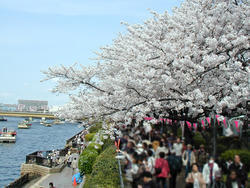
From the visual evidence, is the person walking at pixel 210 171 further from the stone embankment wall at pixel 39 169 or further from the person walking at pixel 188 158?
the stone embankment wall at pixel 39 169

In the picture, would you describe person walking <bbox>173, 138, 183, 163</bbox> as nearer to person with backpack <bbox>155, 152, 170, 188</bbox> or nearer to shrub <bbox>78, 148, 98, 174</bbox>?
person with backpack <bbox>155, 152, 170, 188</bbox>

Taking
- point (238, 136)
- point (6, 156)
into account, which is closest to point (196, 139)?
point (238, 136)

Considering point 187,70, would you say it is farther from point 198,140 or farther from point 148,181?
point 148,181

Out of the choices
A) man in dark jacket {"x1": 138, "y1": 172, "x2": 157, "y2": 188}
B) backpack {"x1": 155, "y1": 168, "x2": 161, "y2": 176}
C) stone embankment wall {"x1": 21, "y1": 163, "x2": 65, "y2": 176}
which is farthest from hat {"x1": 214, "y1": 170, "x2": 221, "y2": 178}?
stone embankment wall {"x1": 21, "y1": 163, "x2": 65, "y2": 176}

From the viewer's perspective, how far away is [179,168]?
571 cm

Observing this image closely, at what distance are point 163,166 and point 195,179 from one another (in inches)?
25.6

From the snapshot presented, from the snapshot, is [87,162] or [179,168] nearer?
[179,168]

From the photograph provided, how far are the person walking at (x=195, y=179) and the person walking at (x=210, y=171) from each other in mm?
101

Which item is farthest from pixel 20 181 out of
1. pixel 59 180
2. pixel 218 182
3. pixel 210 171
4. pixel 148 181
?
pixel 210 171

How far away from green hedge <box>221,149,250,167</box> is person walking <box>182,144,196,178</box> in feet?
2.08

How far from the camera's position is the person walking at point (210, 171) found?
5.44 metres

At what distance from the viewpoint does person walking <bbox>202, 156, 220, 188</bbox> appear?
544 cm

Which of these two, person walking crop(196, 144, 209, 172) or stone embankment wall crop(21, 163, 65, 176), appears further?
stone embankment wall crop(21, 163, 65, 176)

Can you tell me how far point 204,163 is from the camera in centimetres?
567
